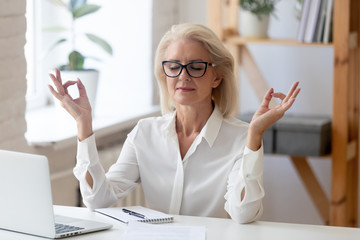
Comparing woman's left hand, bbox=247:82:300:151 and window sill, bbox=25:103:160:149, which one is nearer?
woman's left hand, bbox=247:82:300:151

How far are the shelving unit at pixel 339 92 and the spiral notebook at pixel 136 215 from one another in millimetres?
1485

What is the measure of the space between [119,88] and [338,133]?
123 cm

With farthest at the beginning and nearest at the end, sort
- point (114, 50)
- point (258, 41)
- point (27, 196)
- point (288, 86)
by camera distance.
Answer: point (288, 86), point (114, 50), point (258, 41), point (27, 196)

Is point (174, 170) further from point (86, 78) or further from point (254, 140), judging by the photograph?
point (86, 78)

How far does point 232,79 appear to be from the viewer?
2.37m

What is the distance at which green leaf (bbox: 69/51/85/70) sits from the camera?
314 cm

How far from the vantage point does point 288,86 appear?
385cm

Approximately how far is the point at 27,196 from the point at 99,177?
409 mm

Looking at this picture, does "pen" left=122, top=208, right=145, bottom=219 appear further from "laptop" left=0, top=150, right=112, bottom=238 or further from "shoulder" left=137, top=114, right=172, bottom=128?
"shoulder" left=137, top=114, right=172, bottom=128

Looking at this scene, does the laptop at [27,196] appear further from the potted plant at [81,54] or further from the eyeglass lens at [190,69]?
the potted plant at [81,54]

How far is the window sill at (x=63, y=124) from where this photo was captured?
2.82 metres

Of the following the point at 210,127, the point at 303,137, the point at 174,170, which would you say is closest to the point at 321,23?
the point at 303,137

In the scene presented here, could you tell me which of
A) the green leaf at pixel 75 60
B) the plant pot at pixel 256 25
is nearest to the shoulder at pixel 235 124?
the green leaf at pixel 75 60

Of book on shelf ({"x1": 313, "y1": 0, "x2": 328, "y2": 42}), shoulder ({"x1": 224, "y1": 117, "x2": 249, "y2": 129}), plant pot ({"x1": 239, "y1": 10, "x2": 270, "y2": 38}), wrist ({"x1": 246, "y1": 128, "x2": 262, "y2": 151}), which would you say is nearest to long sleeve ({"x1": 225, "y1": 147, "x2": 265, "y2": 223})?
wrist ({"x1": 246, "y1": 128, "x2": 262, "y2": 151})
